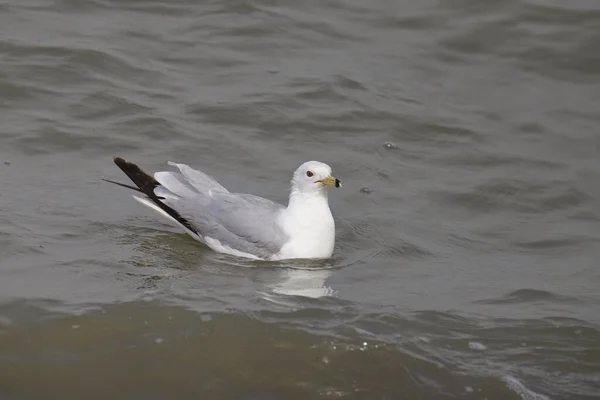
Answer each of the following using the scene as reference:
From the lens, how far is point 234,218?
24.9 ft

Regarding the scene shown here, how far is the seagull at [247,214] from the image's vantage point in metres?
7.53

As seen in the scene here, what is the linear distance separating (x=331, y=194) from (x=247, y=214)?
5.29 ft

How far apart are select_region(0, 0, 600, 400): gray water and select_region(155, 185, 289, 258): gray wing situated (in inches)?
6.1

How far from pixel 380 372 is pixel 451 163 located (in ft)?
14.1

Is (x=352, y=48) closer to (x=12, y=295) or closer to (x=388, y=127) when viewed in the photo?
(x=388, y=127)

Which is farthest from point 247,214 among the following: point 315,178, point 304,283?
point 304,283

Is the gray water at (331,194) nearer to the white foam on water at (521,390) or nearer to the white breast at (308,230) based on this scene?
the white foam on water at (521,390)

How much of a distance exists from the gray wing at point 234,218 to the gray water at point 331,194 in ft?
0.51

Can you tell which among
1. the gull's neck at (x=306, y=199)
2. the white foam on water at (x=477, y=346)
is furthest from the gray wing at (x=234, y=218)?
the white foam on water at (x=477, y=346)

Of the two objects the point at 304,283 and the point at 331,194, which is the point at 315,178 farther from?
the point at 331,194

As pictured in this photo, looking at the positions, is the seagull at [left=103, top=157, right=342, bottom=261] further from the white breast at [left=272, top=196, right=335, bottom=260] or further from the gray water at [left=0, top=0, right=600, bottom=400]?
the gray water at [left=0, top=0, right=600, bottom=400]

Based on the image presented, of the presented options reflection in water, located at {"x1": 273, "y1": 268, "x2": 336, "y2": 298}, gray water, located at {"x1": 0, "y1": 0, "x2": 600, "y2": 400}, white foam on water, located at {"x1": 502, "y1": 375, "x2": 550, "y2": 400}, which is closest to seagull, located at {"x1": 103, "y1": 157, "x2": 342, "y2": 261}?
gray water, located at {"x1": 0, "y1": 0, "x2": 600, "y2": 400}

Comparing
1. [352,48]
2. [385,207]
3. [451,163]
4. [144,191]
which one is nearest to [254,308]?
[144,191]

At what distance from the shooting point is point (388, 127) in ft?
33.3
